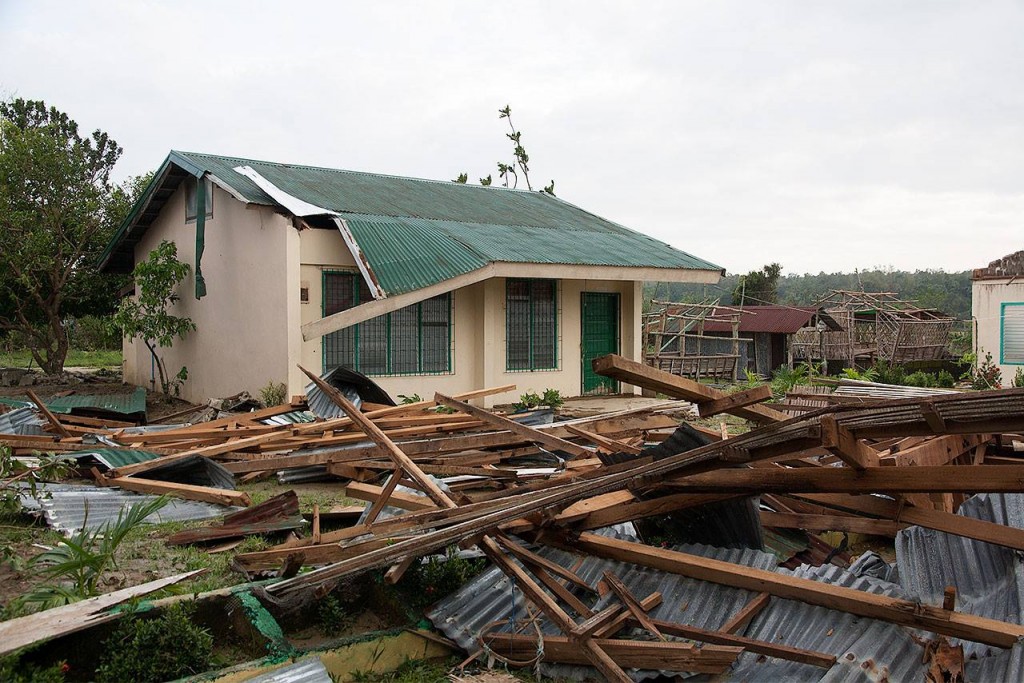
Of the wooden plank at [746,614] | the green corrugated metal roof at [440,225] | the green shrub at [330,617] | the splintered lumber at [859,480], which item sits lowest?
the green shrub at [330,617]

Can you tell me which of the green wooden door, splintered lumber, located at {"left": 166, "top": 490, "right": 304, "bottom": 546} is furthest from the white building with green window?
splintered lumber, located at {"left": 166, "top": 490, "right": 304, "bottom": 546}

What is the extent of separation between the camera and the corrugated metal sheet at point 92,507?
6270 millimetres

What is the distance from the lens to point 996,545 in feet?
15.4

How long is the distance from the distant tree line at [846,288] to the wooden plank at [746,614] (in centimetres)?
3019

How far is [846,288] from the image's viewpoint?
203ft

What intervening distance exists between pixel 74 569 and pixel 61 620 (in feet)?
2.42

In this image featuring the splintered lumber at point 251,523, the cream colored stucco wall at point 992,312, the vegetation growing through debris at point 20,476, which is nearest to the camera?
the splintered lumber at point 251,523

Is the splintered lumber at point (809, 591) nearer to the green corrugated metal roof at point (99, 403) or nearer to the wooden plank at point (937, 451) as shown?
the wooden plank at point (937, 451)

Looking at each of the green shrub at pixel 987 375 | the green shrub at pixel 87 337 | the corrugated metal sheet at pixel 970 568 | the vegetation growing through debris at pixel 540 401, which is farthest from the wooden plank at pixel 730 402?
the green shrub at pixel 87 337

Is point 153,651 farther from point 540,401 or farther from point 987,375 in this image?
point 987,375

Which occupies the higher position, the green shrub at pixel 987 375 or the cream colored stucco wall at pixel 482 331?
the cream colored stucco wall at pixel 482 331

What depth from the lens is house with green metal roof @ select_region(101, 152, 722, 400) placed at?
13.1m

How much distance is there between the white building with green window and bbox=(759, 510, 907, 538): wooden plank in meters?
15.8

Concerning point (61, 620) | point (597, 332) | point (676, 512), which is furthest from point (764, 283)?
point (61, 620)
